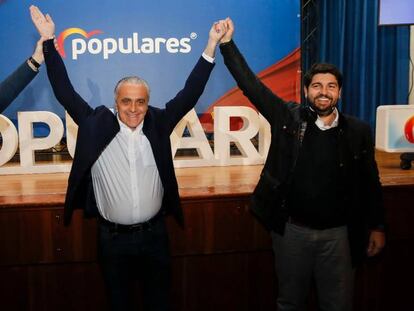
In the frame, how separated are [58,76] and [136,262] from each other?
0.92 meters

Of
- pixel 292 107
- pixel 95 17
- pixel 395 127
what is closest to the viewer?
pixel 292 107

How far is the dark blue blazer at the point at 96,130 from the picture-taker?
1991mm

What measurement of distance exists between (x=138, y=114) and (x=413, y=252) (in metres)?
1.86

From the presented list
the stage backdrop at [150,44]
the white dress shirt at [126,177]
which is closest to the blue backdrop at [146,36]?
the stage backdrop at [150,44]

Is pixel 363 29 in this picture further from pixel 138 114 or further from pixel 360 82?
pixel 138 114

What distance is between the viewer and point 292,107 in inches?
83.7

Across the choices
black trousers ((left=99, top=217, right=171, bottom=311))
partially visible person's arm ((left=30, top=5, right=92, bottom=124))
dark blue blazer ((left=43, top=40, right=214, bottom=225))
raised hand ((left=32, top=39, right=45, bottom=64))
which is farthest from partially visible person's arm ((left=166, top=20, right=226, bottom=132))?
raised hand ((left=32, top=39, right=45, bottom=64))

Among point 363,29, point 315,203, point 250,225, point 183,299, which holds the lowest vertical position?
point 183,299

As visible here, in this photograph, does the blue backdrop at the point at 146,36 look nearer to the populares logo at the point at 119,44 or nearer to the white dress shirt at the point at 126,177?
the populares logo at the point at 119,44

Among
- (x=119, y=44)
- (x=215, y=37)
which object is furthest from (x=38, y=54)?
(x=119, y=44)

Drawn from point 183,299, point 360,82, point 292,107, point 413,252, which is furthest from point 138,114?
point 360,82

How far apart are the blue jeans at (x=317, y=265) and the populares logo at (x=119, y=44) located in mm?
2550

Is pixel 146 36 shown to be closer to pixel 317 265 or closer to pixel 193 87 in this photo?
pixel 193 87

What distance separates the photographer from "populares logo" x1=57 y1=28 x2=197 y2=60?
159 inches
